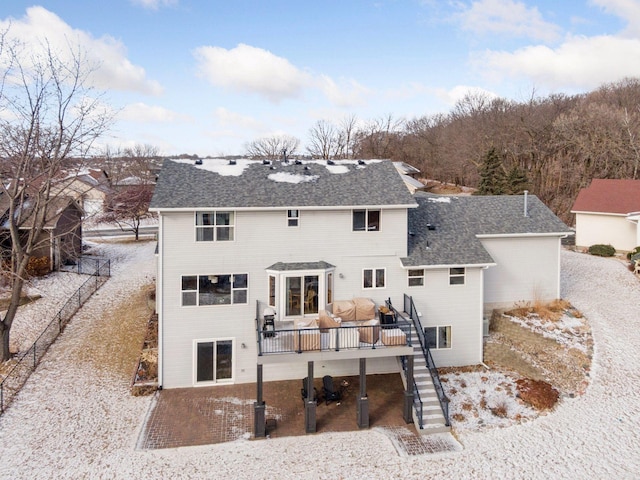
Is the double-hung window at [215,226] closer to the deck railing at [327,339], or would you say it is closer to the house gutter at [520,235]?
the deck railing at [327,339]

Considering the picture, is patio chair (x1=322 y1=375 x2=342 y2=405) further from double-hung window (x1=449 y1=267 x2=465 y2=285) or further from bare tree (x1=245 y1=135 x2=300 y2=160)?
bare tree (x1=245 y1=135 x2=300 y2=160)

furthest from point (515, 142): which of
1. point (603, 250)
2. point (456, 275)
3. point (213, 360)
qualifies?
point (213, 360)

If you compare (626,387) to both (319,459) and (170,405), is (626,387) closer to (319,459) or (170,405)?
(319,459)

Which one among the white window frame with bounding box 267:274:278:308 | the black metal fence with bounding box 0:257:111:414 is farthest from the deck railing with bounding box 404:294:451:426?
the black metal fence with bounding box 0:257:111:414

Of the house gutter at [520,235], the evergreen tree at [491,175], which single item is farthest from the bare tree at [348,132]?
the house gutter at [520,235]

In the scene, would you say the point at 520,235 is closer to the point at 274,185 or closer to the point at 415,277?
the point at 415,277

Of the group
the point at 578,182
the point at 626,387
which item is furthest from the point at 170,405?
the point at 578,182
